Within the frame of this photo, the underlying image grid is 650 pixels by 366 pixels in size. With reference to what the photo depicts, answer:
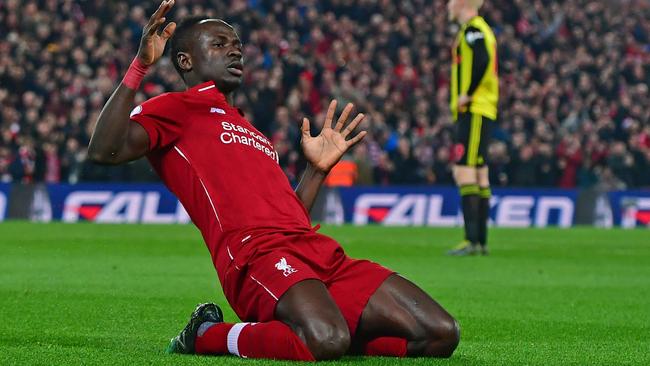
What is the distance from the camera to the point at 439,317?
575 cm

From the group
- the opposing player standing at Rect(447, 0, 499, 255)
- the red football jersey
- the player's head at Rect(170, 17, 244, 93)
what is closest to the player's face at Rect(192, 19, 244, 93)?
the player's head at Rect(170, 17, 244, 93)

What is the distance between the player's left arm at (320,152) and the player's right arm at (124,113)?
1137 millimetres

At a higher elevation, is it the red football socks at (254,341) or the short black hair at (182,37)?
the short black hair at (182,37)

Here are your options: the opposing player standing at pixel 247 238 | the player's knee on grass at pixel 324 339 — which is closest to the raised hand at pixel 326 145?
the opposing player standing at pixel 247 238

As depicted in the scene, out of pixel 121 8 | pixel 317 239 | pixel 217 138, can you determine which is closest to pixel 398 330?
pixel 317 239

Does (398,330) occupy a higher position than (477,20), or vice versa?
(477,20)

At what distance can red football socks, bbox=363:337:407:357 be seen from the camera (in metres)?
5.77

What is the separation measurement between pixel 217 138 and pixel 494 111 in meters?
8.17

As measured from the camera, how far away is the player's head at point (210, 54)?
6.10 meters

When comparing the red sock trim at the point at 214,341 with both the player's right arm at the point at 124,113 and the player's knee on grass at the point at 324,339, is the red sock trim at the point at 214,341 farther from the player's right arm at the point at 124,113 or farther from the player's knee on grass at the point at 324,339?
the player's right arm at the point at 124,113

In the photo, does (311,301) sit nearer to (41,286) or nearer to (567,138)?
(41,286)

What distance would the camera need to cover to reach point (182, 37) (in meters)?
6.17

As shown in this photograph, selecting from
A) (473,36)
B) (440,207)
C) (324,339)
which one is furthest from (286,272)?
(440,207)

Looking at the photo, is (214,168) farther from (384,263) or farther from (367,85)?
(367,85)
